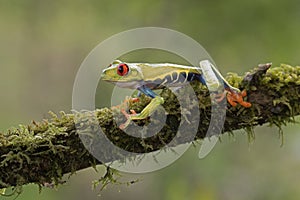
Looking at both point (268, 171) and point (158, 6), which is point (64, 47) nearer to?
point (158, 6)

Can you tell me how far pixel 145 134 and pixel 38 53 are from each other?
5.00 metres

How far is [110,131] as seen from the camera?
66.5 inches

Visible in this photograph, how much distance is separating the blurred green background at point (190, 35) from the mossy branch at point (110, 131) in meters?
2.41

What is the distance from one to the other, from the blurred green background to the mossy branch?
7.91 feet

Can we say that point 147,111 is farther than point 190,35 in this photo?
No

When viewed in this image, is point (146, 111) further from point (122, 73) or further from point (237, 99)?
point (237, 99)

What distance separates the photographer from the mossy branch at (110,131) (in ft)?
5.46

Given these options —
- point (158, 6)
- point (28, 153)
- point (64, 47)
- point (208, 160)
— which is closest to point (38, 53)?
point (64, 47)

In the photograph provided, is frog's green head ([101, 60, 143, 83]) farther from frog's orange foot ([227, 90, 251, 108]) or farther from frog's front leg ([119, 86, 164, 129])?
frog's orange foot ([227, 90, 251, 108])

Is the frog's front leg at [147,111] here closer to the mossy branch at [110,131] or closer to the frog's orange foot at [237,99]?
the mossy branch at [110,131]

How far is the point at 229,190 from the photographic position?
5.24 m

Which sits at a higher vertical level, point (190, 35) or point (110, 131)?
point (190, 35)

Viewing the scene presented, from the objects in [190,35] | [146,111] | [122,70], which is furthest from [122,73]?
[190,35]

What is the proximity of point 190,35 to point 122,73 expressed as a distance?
3768 mm
